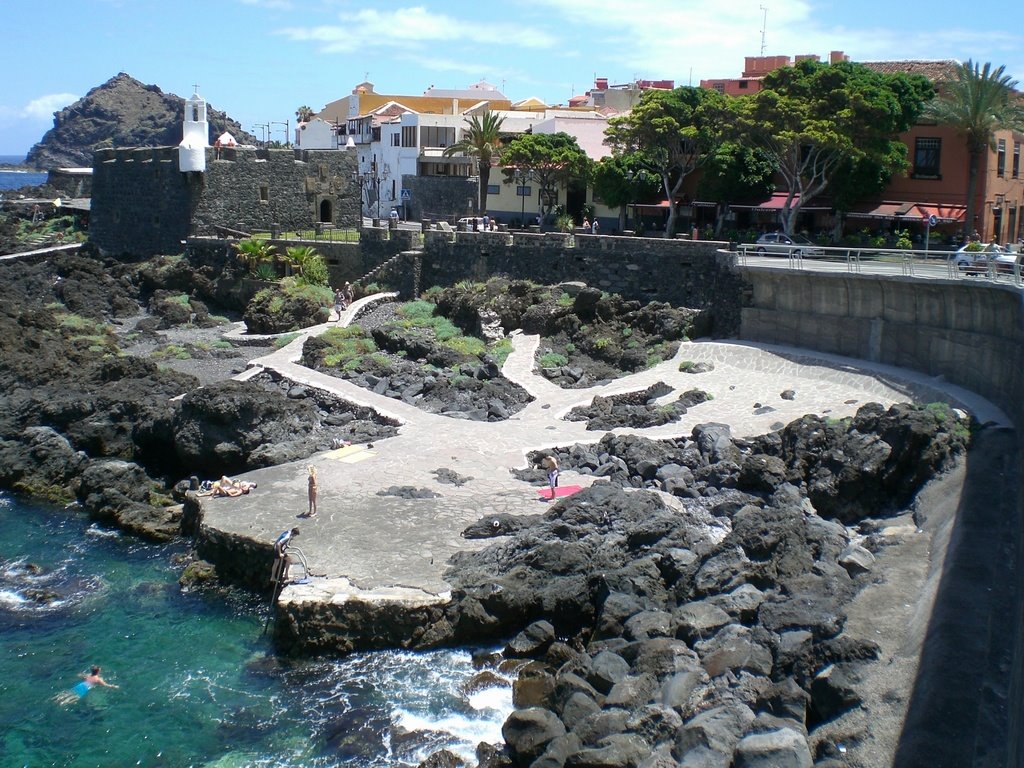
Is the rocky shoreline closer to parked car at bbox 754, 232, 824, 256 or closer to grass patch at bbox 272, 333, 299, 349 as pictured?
grass patch at bbox 272, 333, 299, 349

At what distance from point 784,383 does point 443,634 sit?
14607mm

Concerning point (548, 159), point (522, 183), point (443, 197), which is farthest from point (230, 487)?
point (443, 197)

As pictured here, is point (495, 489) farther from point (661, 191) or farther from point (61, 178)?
point (61, 178)

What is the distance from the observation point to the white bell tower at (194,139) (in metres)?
47.2

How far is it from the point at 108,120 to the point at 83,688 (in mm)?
144336

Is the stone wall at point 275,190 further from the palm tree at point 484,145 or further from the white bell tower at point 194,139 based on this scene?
the palm tree at point 484,145

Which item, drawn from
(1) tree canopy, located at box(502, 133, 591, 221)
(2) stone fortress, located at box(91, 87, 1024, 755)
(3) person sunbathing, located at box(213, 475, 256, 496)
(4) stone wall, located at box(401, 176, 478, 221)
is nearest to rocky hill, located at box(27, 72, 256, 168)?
(4) stone wall, located at box(401, 176, 478, 221)

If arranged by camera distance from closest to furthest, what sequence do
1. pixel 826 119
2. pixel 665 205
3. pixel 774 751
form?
pixel 774 751 < pixel 826 119 < pixel 665 205

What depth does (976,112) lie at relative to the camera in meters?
37.1

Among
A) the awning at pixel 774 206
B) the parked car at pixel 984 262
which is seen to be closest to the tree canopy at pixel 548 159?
the awning at pixel 774 206

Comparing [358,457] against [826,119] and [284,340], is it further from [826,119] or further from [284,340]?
[826,119]

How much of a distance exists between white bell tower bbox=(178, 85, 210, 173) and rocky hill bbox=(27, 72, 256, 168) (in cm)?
8640

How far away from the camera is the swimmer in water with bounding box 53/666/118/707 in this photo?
16.0 metres

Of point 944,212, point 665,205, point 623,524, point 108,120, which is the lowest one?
point 623,524
